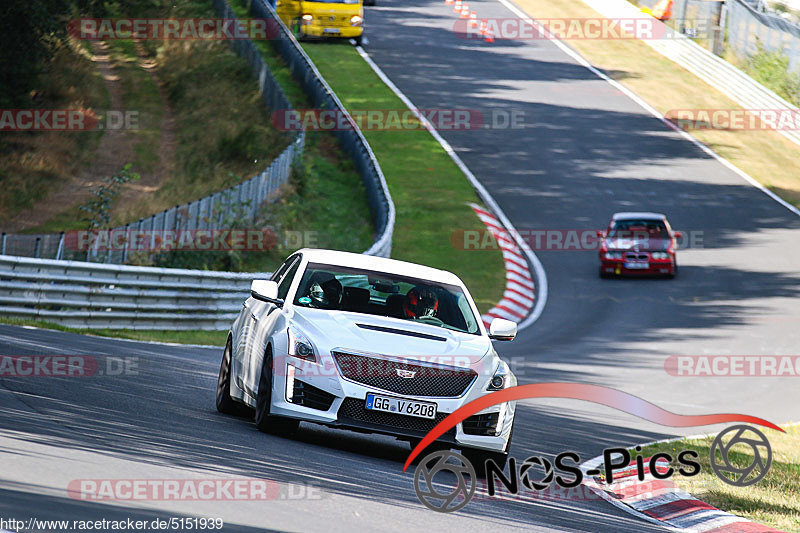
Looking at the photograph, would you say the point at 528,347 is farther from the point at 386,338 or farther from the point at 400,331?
the point at 386,338

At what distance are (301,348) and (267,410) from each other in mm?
614

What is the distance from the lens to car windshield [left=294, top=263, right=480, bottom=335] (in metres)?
10.4

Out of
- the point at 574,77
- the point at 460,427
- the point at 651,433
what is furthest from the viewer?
the point at 574,77

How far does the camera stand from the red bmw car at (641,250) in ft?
101

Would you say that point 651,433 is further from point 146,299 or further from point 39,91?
point 39,91

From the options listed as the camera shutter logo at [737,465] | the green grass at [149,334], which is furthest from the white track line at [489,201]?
the camera shutter logo at [737,465]

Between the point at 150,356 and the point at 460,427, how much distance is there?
699 centimetres

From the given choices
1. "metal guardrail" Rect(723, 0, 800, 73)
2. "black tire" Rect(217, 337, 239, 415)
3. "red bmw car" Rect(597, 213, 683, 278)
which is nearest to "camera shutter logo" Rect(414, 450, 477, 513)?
"black tire" Rect(217, 337, 239, 415)

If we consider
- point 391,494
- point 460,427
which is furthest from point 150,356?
point 391,494

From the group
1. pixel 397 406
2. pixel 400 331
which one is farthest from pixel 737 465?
pixel 397 406

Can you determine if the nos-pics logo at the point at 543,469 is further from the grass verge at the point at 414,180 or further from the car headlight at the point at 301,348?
the grass verge at the point at 414,180

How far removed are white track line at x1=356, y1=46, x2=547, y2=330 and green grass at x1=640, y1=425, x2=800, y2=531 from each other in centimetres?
1214

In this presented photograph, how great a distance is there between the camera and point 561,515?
8516 mm

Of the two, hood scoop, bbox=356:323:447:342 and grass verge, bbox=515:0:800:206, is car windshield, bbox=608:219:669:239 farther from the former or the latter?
hood scoop, bbox=356:323:447:342
